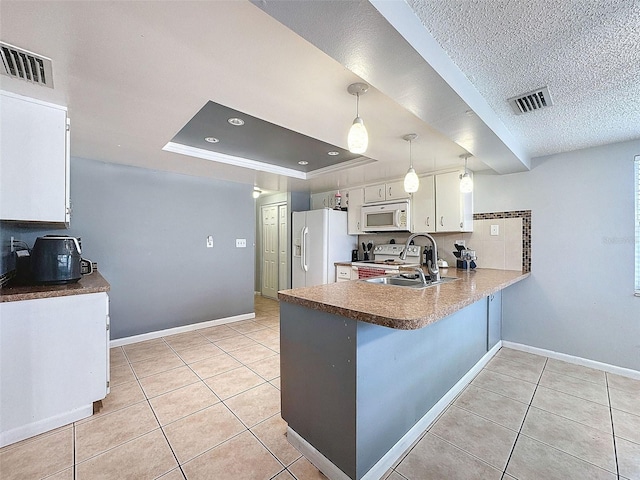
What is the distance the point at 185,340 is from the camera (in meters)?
3.38

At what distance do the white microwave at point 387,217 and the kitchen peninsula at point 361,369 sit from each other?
198cm

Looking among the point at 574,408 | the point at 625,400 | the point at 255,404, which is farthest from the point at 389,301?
the point at 625,400

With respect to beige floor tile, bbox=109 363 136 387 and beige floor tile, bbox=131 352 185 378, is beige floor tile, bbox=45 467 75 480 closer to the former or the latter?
beige floor tile, bbox=109 363 136 387

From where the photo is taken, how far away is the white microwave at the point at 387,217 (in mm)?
3760

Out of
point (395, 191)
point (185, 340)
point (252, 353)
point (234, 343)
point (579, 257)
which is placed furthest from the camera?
point (395, 191)

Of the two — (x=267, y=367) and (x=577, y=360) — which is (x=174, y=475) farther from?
(x=577, y=360)

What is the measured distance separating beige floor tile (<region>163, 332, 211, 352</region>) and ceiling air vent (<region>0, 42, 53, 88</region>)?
8.57 ft

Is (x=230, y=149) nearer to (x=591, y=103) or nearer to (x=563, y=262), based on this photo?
(x=591, y=103)

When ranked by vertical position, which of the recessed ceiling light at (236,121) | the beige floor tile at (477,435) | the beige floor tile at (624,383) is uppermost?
the recessed ceiling light at (236,121)

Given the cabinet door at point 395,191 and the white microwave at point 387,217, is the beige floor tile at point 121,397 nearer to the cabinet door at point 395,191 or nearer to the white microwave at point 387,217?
the white microwave at point 387,217

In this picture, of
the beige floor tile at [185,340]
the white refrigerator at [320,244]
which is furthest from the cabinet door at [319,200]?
the beige floor tile at [185,340]

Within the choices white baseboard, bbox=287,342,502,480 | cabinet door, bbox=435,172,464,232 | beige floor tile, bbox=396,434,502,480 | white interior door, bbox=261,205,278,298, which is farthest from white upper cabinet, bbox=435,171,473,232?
white interior door, bbox=261,205,278,298

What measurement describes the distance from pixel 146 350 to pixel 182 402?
1.31m

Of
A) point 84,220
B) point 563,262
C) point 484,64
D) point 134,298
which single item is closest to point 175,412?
point 134,298
